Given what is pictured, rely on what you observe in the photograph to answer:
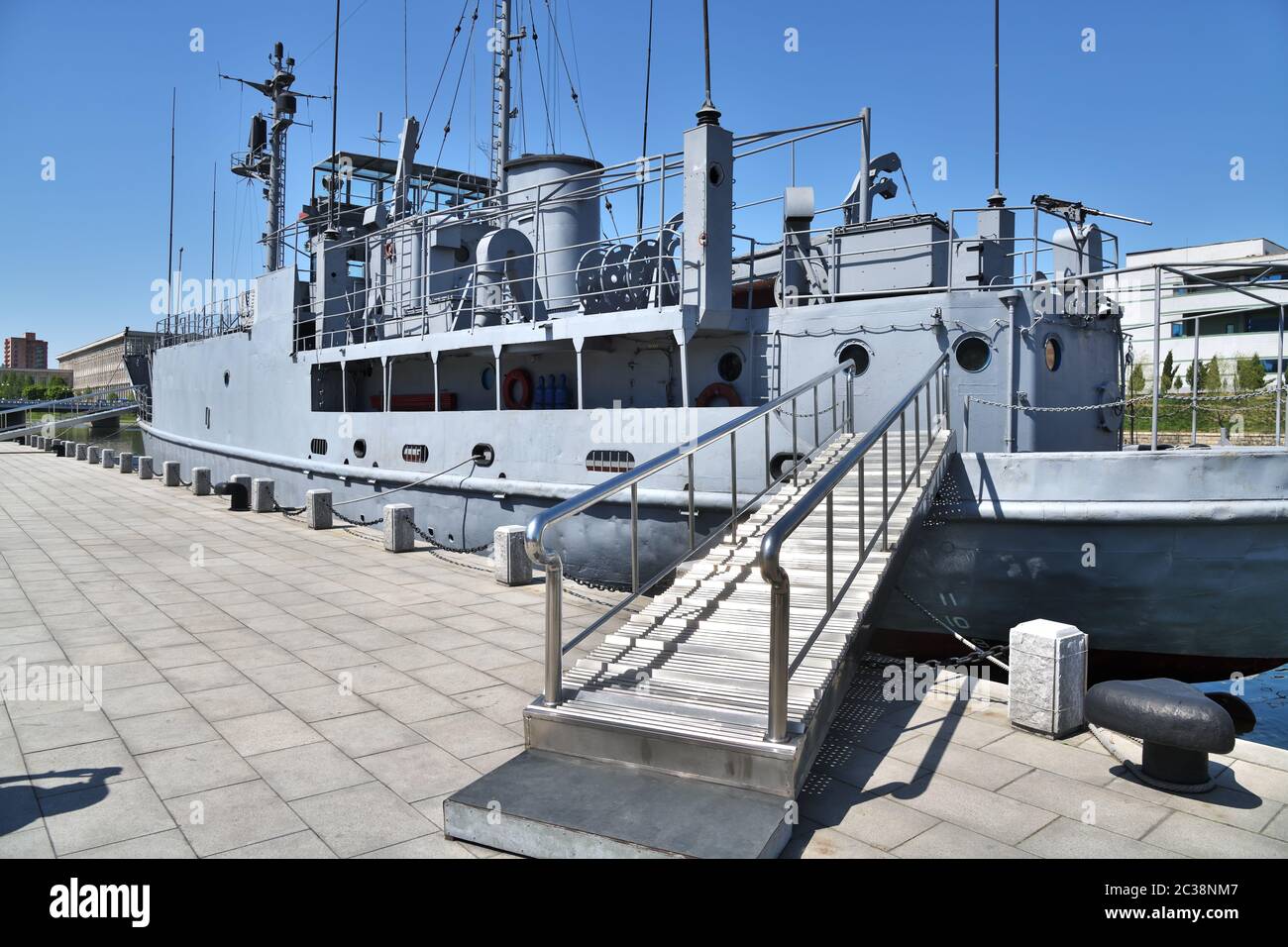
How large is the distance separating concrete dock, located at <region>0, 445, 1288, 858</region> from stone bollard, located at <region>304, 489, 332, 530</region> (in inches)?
165

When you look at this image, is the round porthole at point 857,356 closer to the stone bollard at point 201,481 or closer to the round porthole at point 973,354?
the round porthole at point 973,354

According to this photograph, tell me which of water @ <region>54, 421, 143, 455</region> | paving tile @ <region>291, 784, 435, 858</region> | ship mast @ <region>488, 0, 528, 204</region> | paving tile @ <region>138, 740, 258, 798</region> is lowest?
paving tile @ <region>291, 784, 435, 858</region>

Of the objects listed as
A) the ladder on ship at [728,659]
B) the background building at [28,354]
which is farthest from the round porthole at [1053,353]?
the background building at [28,354]

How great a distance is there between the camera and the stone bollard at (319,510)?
12695mm

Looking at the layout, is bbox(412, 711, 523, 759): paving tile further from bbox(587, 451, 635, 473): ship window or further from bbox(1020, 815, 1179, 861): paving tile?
bbox(587, 451, 635, 473): ship window

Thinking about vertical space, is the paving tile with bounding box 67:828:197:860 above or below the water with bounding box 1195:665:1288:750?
above

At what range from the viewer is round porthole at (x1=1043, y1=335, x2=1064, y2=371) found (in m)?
8.74

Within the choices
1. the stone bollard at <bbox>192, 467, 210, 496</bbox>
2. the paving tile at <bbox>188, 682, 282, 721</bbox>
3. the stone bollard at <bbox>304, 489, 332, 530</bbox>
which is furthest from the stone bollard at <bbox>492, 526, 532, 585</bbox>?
the stone bollard at <bbox>192, 467, 210, 496</bbox>

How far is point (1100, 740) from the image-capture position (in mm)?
4500

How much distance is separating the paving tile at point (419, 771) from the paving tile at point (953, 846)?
7.03ft
